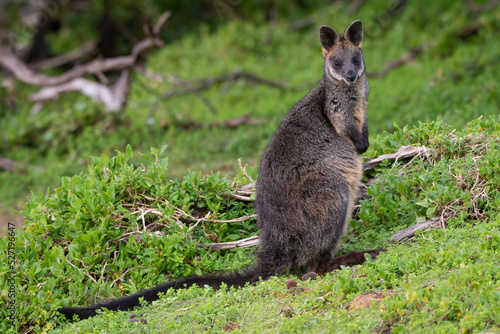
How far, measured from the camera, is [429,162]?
590 cm

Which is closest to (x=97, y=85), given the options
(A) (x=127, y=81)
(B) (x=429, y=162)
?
(A) (x=127, y=81)

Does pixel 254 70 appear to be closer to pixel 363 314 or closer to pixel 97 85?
pixel 97 85

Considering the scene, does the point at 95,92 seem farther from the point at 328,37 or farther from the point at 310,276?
the point at 310,276

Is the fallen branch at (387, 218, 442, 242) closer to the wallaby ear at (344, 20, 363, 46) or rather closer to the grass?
the grass

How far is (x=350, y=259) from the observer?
201 inches

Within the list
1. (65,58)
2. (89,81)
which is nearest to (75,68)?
(89,81)

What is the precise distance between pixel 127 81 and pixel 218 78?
197 cm

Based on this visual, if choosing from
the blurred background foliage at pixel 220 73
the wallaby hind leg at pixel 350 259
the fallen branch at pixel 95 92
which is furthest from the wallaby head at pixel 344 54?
the fallen branch at pixel 95 92

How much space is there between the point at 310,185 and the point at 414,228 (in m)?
0.94

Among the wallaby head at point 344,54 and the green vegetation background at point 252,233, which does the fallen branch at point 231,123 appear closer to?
the green vegetation background at point 252,233

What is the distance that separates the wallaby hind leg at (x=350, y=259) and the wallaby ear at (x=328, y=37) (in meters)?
2.13

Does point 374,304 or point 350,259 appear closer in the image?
point 374,304

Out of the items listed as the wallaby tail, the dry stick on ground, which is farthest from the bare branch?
the wallaby tail

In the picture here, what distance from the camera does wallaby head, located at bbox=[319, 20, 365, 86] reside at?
5812mm
